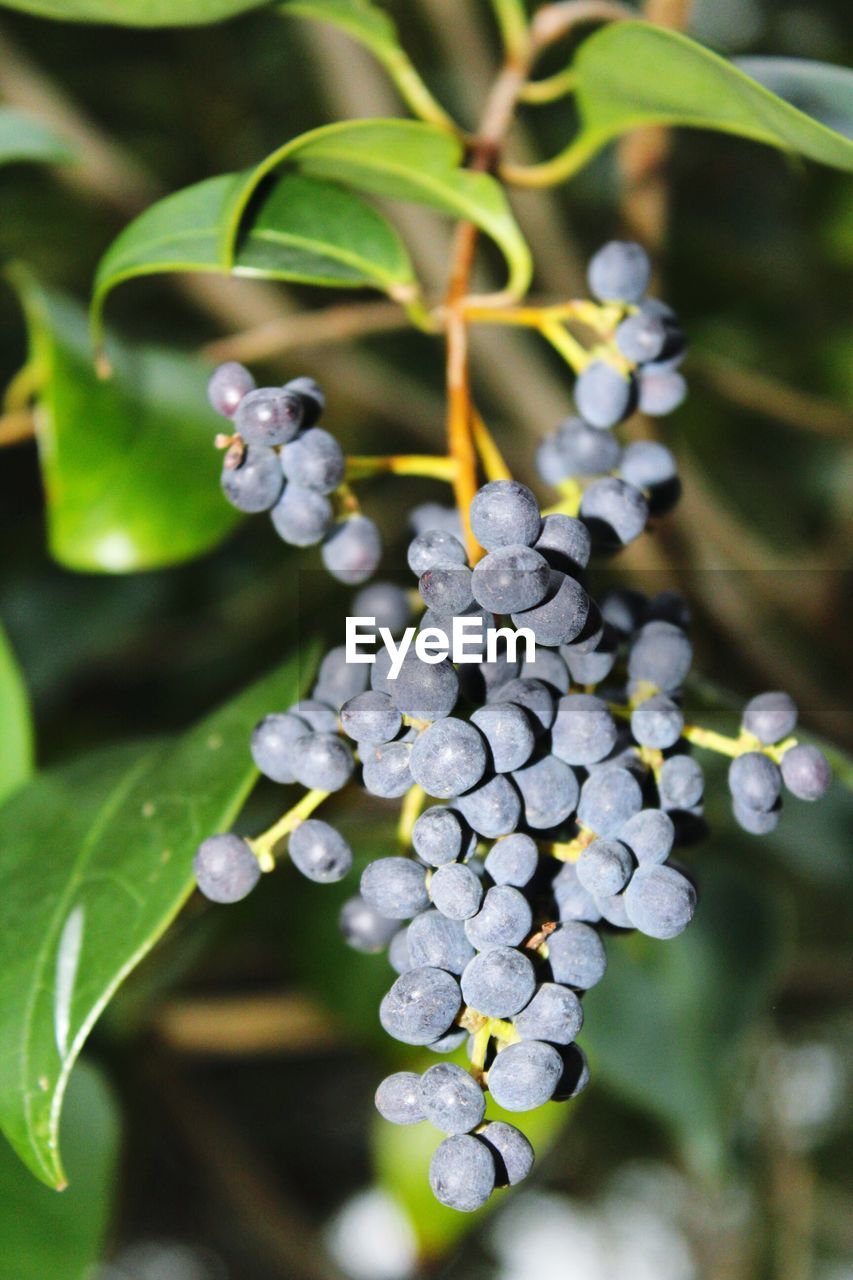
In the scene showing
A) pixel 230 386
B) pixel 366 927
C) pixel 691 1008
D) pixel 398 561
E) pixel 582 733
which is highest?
pixel 230 386

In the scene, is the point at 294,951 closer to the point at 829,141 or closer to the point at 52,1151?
the point at 52,1151

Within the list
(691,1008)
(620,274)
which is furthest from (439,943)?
(691,1008)

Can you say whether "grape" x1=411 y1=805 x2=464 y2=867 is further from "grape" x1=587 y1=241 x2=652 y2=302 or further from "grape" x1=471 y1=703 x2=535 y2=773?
"grape" x1=587 y1=241 x2=652 y2=302

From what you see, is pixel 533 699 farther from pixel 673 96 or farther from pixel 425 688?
pixel 673 96

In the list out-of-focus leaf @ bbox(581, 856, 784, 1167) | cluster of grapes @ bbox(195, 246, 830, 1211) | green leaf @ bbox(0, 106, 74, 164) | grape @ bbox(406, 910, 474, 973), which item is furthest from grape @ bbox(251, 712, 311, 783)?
out-of-focus leaf @ bbox(581, 856, 784, 1167)

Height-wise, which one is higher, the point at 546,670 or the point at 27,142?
the point at 27,142

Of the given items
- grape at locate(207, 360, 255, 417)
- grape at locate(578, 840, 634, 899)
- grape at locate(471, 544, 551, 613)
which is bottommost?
grape at locate(578, 840, 634, 899)
